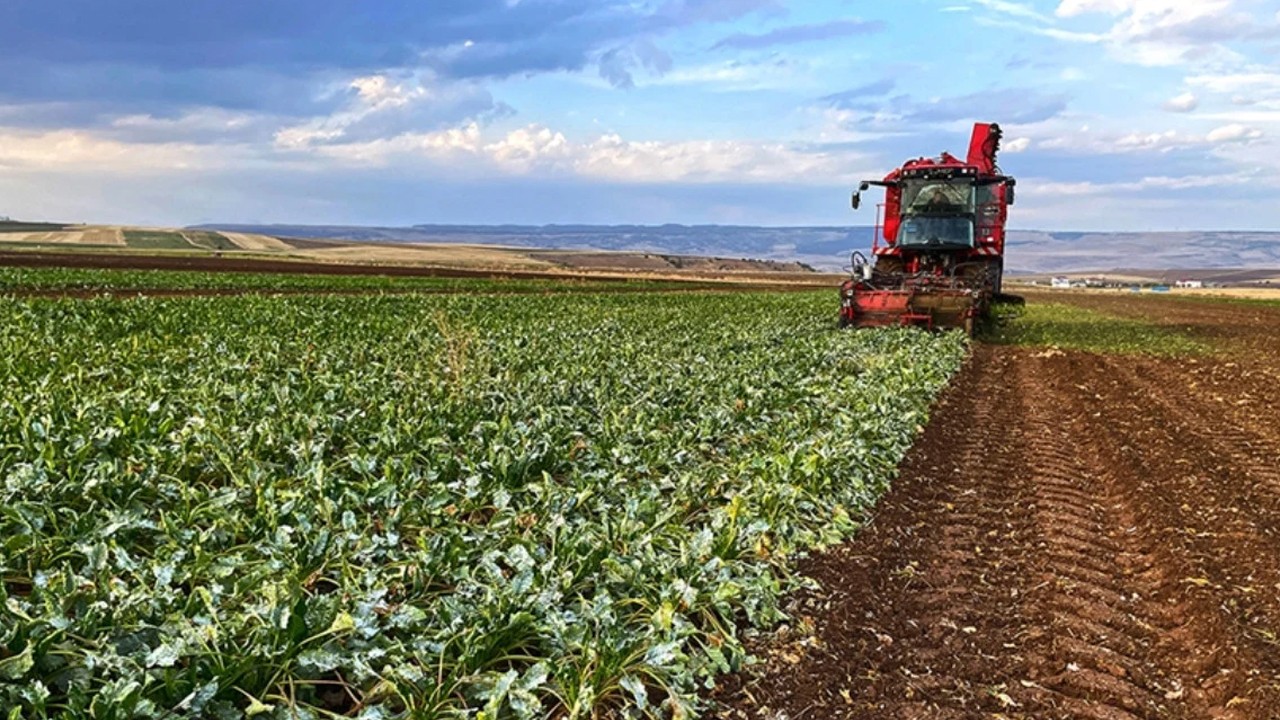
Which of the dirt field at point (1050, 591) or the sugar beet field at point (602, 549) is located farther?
the dirt field at point (1050, 591)

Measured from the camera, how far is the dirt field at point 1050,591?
4160mm

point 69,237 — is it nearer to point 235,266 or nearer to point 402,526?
point 235,266

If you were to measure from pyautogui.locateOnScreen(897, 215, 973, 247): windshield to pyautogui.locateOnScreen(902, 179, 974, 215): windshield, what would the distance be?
6.7 inches

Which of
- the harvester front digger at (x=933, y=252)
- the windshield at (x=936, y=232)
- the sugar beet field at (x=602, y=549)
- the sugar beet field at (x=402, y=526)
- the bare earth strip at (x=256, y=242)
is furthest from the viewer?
the bare earth strip at (x=256, y=242)

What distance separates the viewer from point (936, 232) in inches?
826

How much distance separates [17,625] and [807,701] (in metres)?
3.14

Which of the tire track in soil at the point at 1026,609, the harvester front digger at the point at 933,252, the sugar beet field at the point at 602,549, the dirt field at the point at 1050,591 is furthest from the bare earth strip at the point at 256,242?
the tire track in soil at the point at 1026,609

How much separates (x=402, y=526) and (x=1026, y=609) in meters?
3.56

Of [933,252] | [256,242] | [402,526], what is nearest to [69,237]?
[256,242]

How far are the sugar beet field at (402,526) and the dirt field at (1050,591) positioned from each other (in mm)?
360

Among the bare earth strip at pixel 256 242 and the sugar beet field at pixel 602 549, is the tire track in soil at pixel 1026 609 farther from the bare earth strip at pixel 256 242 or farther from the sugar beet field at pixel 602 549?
the bare earth strip at pixel 256 242

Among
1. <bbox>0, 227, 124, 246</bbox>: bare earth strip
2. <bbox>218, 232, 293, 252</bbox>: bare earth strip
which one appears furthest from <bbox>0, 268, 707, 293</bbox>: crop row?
<bbox>218, 232, 293, 252</bbox>: bare earth strip

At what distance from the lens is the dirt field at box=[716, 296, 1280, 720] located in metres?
4.16

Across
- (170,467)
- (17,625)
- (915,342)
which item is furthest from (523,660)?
(915,342)
